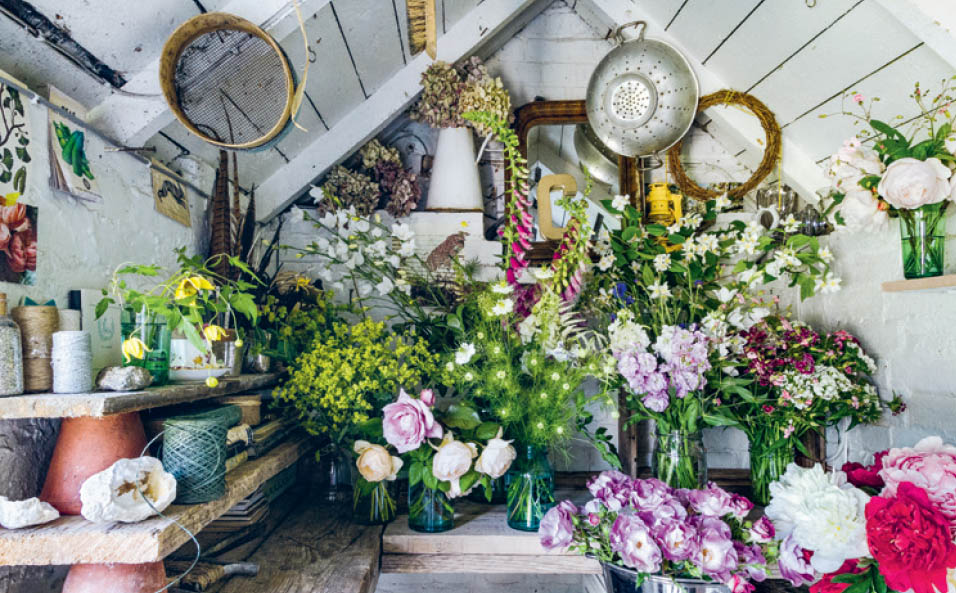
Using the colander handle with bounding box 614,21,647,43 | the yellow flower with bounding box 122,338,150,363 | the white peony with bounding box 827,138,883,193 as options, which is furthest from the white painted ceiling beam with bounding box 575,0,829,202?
the yellow flower with bounding box 122,338,150,363

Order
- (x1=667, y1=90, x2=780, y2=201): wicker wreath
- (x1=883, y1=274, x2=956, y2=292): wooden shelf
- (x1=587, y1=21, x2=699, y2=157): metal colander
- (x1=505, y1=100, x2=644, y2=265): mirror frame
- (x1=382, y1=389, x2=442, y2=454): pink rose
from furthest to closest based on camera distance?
(x1=505, y1=100, x2=644, y2=265): mirror frame
(x1=667, y1=90, x2=780, y2=201): wicker wreath
(x1=587, y1=21, x2=699, y2=157): metal colander
(x1=382, y1=389, x2=442, y2=454): pink rose
(x1=883, y1=274, x2=956, y2=292): wooden shelf

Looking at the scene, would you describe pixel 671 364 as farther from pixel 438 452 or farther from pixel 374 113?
pixel 374 113

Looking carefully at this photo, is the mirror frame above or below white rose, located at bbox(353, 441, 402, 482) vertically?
above

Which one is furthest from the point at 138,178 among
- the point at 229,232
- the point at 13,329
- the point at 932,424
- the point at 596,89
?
the point at 932,424

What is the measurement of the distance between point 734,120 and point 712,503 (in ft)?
4.22

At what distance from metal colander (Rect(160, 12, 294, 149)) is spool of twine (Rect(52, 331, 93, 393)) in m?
0.43

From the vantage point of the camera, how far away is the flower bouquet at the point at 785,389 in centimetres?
146

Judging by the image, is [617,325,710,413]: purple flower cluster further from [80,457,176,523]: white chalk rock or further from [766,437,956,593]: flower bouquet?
[80,457,176,523]: white chalk rock

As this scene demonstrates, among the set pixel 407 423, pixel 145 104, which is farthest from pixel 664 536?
pixel 145 104

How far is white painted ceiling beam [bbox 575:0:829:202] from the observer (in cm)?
185

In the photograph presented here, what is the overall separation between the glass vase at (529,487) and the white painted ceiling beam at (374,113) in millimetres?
1052

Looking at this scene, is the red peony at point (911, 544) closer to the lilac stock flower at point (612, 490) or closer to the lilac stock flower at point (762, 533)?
the lilac stock flower at point (762, 533)

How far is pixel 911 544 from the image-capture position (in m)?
0.87

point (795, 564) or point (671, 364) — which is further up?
point (671, 364)
